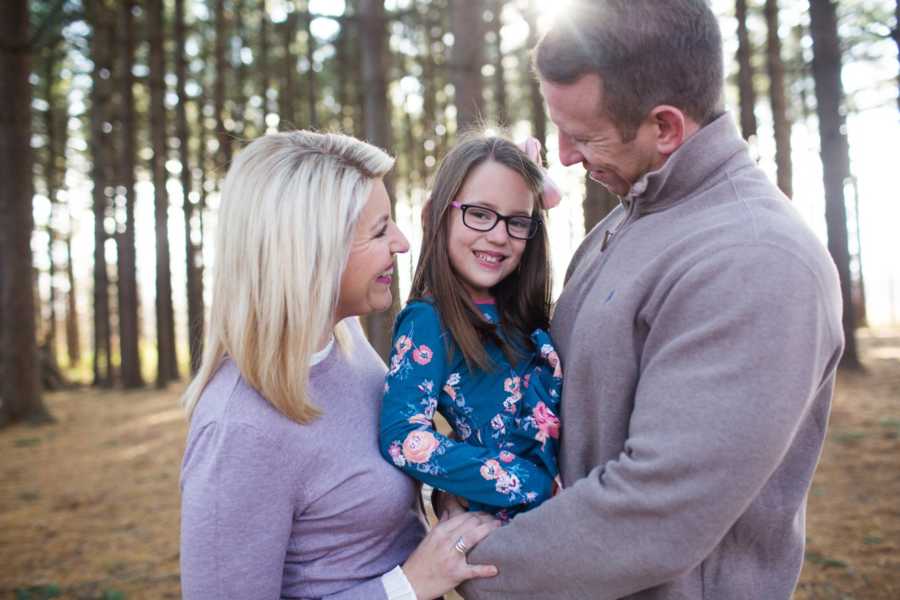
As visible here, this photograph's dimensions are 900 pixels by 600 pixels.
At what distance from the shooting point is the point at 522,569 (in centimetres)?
174

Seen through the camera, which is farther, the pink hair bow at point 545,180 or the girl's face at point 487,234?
the pink hair bow at point 545,180

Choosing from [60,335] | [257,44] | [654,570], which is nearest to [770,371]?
[654,570]

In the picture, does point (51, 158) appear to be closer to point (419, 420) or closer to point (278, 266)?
point (278, 266)

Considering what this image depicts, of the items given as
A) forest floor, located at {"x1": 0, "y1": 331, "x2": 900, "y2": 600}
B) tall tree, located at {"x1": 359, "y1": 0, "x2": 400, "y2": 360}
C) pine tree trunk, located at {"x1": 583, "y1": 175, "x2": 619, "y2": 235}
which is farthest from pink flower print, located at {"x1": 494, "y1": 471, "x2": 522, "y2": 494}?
pine tree trunk, located at {"x1": 583, "y1": 175, "x2": 619, "y2": 235}

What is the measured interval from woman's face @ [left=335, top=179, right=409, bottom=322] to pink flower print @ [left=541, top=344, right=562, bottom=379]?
52 cm

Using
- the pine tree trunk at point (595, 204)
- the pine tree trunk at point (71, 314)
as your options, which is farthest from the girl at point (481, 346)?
the pine tree trunk at point (71, 314)

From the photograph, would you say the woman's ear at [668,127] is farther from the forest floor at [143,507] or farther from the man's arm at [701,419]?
the forest floor at [143,507]

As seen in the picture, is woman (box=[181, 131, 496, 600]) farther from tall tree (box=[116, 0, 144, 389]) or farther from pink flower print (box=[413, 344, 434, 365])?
tall tree (box=[116, 0, 144, 389])

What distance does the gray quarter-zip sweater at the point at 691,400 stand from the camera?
149 cm

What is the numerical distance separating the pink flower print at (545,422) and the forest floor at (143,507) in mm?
3289

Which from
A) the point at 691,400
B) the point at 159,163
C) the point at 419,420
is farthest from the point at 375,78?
the point at 159,163

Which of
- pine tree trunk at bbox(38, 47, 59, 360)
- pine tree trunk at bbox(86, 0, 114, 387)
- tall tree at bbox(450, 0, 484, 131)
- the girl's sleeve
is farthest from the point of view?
pine tree trunk at bbox(38, 47, 59, 360)

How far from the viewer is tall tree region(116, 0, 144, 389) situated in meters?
14.7

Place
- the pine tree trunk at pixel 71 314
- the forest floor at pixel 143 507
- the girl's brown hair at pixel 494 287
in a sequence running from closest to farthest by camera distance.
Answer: the girl's brown hair at pixel 494 287
the forest floor at pixel 143 507
the pine tree trunk at pixel 71 314
